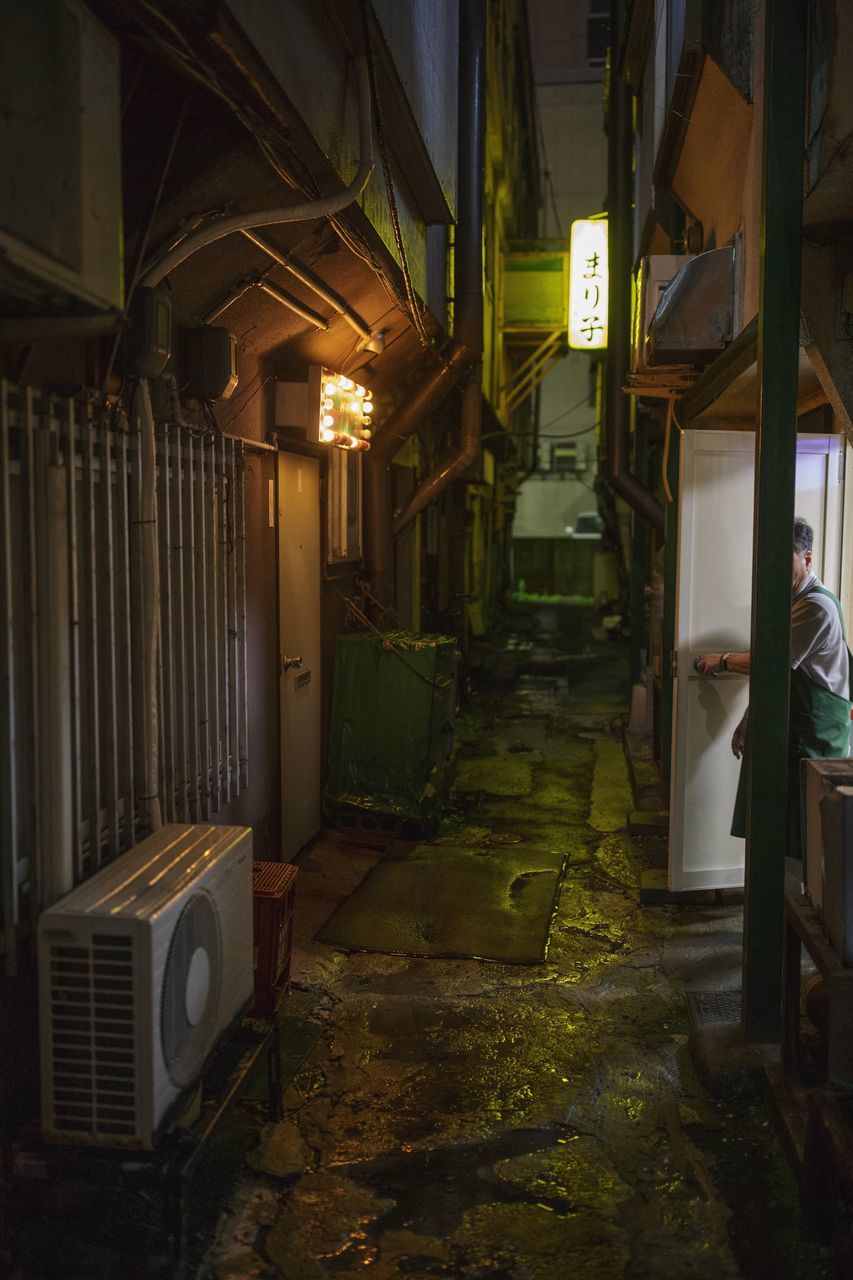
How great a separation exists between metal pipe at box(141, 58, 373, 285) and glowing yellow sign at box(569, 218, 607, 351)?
11.0 m

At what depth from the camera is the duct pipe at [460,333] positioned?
1019 centimetres

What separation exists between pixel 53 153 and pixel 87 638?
1753mm

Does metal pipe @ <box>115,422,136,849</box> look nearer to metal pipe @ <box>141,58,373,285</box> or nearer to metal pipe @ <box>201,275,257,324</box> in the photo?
metal pipe @ <box>141,58,373,285</box>

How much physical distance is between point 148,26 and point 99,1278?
14.6 feet

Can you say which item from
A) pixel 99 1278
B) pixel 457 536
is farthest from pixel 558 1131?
pixel 457 536

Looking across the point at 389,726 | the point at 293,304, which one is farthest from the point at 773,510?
the point at 389,726

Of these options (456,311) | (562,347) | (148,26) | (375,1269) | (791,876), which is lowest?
(375,1269)

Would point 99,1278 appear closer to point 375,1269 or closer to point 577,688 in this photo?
point 375,1269

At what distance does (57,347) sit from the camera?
4.09 metres

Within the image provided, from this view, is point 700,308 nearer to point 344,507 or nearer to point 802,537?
point 802,537

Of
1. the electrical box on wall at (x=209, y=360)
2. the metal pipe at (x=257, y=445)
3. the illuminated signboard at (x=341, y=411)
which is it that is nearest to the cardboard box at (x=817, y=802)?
the electrical box on wall at (x=209, y=360)

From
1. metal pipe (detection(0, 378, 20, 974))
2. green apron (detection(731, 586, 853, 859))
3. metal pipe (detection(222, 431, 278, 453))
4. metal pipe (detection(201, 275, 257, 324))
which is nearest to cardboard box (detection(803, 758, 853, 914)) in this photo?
green apron (detection(731, 586, 853, 859))

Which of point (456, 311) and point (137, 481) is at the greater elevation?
point (456, 311)

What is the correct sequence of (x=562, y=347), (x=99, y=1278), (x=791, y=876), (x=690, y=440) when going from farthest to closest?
(x=562, y=347) < (x=690, y=440) < (x=791, y=876) < (x=99, y=1278)
